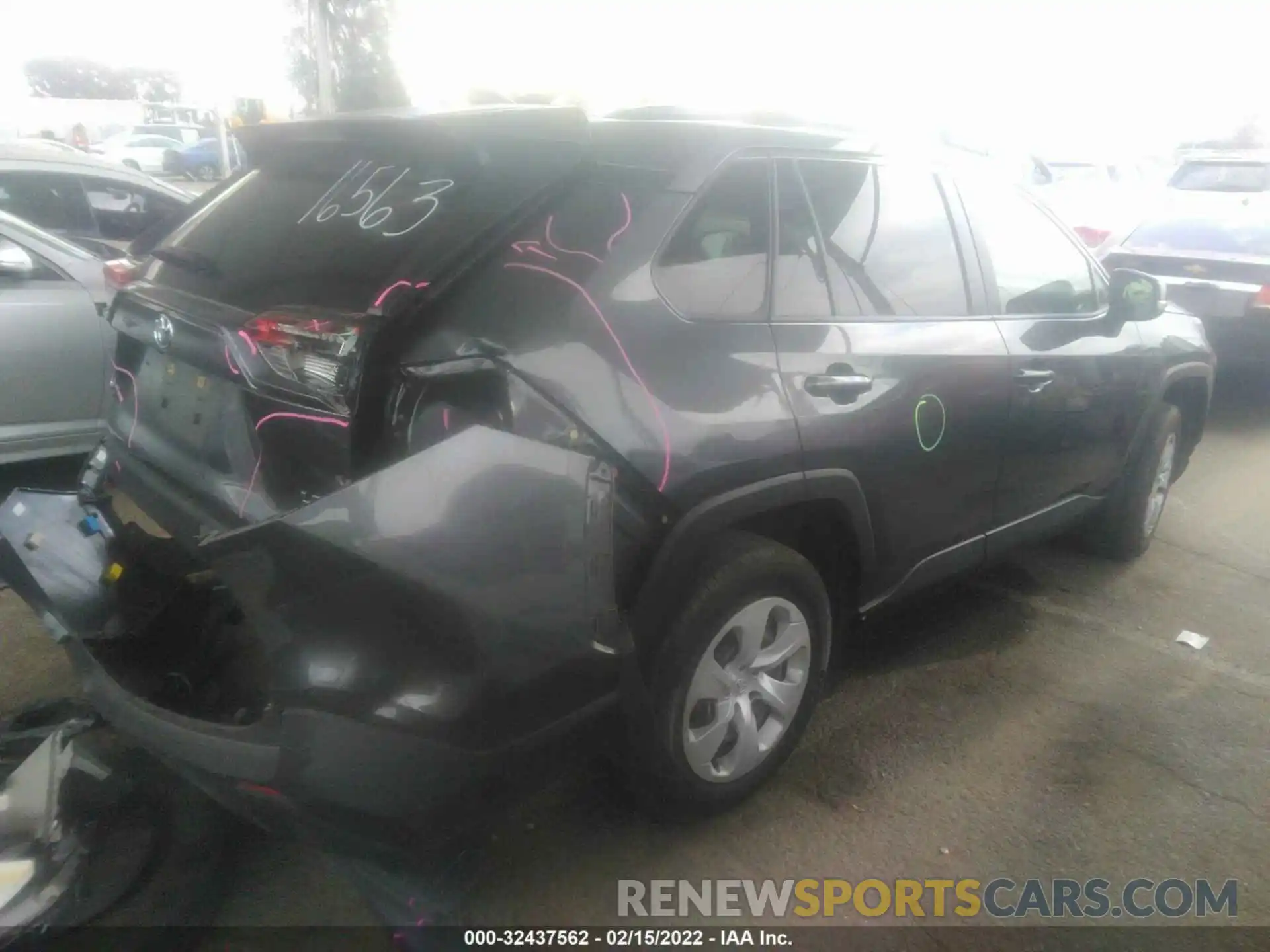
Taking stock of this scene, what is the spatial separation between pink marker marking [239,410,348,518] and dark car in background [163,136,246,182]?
2539cm

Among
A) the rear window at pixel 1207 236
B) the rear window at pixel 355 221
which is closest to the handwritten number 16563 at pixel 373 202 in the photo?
the rear window at pixel 355 221

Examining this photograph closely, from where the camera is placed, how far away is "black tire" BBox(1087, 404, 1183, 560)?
13.3ft

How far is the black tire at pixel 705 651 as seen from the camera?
2191 mm

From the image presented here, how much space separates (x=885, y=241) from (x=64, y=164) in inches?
173

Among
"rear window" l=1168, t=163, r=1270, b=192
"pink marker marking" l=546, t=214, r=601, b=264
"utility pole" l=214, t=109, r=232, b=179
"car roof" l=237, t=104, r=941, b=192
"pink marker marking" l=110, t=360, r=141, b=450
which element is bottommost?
"utility pole" l=214, t=109, r=232, b=179

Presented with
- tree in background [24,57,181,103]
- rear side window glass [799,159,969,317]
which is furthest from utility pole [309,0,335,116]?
tree in background [24,57,181,103]

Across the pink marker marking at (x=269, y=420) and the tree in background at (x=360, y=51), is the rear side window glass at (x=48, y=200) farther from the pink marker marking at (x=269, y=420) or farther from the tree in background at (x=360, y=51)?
the tree in background at (x=360, y=51)

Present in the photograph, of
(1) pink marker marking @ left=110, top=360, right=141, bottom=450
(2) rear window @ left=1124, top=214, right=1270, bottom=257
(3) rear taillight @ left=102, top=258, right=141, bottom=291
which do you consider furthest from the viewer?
(2) rear window @ left=1124, top=214, right=1270, bottom=257

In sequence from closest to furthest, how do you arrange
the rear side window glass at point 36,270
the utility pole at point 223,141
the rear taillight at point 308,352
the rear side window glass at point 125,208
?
the rear taillight at point 308,352 < the rear side window glass at point 36,270 < the rear side window glass at point 125,208 < the utility pole at point 223,141

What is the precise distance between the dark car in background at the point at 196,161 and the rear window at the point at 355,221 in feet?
81.4

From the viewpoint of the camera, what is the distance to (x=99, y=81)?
157ft

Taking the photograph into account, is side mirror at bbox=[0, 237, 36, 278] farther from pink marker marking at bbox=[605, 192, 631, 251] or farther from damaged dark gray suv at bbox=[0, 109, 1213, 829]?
pink marker marking at bbox=[605, 192, 631, 251]

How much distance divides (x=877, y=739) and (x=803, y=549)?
29.8 inches

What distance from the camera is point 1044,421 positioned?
3230mm
